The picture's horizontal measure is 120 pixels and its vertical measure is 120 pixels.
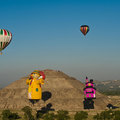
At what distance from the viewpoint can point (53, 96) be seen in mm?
83438

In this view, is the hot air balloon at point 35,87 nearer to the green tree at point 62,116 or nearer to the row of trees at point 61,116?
the row of trees at point 61,116

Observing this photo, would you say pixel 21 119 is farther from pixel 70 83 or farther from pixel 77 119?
pixel 70 83

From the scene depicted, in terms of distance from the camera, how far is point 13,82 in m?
101

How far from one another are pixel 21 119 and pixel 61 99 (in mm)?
25270

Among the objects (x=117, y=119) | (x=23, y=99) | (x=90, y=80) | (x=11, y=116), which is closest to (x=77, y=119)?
(x=117, y=119)

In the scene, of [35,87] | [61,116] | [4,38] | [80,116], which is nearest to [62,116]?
[61,116]

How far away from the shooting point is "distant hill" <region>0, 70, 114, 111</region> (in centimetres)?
7844

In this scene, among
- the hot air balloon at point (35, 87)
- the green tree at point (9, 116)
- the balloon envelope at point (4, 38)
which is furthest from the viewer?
the balloon envelope at point (4, 38)

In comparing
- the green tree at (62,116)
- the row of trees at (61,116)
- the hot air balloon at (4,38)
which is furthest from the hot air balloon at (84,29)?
the green tree at (62,116)

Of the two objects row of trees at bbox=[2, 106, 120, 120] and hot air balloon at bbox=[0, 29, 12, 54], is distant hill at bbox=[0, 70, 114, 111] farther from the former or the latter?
hot air balloon at bbox=[0, 29, 12, 54]

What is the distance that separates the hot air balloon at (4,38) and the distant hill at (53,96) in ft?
78.2

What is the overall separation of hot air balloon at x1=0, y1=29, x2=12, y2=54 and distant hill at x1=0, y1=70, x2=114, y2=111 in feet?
78.2

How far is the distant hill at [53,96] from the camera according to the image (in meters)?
78.4

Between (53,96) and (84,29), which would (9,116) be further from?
(84,29)
